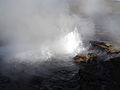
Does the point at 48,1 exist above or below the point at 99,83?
above

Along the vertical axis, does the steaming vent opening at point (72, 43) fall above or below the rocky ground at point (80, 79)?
above

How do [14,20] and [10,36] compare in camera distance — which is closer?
[10,36]

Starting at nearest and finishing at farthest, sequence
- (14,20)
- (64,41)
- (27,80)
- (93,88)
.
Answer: (93,88), (27,80), (64,41), (14,20)

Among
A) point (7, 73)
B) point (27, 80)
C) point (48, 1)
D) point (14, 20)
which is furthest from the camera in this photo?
point (14, 20)

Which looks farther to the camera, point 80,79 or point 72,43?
point 72,43

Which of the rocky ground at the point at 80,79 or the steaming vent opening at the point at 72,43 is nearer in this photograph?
the rocky ground at the point at 80,79

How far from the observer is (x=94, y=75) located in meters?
6.29

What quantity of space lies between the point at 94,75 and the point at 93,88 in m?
0.80

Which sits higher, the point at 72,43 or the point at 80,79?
the point at 72,43

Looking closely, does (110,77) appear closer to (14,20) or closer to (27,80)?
(27,80)

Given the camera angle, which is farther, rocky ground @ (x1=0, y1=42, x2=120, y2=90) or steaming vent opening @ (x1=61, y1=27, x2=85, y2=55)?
steaming vent opening @ (x1=61, y1=27, x2=85, y2=55)

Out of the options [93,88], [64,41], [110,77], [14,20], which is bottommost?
[93,88]

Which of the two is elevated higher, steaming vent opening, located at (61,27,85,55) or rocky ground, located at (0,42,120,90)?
steaming vent opening, located at (61,27,85,55)

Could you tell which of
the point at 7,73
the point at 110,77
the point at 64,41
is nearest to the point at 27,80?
the point at 7,73
